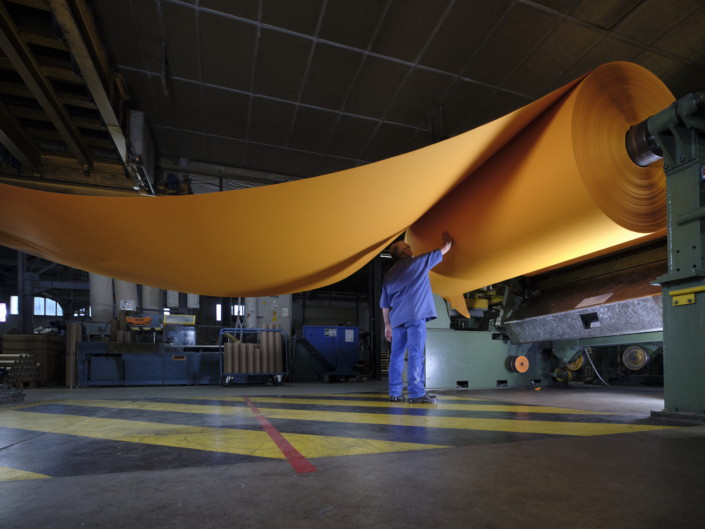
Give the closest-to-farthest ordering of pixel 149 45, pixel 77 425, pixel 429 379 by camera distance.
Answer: pixel 77 425 < pixel 429 379 < pixel 149 45

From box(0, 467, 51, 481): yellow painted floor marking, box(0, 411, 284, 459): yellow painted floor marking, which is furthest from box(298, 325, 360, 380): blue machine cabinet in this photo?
box(0, 467, 51, 481): yellow painted floor marking

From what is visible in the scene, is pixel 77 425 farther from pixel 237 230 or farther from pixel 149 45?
pixel 149 45

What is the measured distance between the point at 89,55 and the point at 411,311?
4.40m

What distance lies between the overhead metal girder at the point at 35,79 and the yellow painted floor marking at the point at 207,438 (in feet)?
12.7

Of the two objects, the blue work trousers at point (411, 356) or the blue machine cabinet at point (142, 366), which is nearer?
the blue work trousers at point (411, 356)

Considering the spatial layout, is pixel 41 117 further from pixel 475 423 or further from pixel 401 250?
pixel 475 423

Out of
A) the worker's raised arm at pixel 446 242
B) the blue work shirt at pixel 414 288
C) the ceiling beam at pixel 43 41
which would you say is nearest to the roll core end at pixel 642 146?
the worker's raised arm at pixel 446 242

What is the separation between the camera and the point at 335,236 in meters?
2.52

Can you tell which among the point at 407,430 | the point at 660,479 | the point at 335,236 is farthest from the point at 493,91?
the point at 660,479

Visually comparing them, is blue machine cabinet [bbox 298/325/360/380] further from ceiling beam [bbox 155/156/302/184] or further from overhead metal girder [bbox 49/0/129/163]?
overhead metal girder [bbox 49/0/129/163]

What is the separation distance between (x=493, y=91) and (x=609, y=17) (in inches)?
61.8

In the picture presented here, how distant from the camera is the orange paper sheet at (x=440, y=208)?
203 centimetres

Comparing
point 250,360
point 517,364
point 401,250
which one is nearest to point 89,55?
point 401,250

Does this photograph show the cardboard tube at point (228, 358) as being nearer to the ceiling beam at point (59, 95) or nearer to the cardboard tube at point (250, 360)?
the cardboard tube at point (250, 360)
